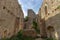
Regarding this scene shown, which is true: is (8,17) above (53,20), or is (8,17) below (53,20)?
above

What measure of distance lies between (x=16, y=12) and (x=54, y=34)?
7950mm

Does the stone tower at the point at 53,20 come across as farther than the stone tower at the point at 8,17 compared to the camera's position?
No

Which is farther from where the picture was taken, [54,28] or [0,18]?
[0,18]

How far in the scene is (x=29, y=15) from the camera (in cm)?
2952

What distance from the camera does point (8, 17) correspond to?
18609mm

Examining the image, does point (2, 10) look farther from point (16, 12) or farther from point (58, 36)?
point (58, 36)

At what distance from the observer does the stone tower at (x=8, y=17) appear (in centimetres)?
1733

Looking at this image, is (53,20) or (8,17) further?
(8,17)

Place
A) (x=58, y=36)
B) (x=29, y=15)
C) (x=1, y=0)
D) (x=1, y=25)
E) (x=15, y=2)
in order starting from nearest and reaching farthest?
(x=58, y=36) < (x=1, y=25) < (x=1, y=0) < (x=15, y=2) < (x=29, y=15)

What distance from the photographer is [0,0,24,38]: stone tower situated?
56.9 ft

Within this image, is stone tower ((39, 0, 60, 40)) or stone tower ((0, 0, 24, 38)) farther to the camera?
stone tower ((0, 0, 24, 38))

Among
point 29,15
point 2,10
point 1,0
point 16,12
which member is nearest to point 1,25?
point 2,10

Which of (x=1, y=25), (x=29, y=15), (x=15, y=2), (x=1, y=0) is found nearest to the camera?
(x=1, y=25)

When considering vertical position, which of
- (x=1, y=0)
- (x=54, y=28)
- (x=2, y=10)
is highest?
(x=1, y=0)
